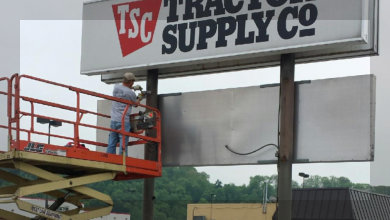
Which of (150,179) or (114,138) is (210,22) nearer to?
(114,138)

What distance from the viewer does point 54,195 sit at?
14.9 meters

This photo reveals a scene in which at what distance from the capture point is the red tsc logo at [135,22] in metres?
16.8

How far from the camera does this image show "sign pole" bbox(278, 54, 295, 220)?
14.4 meters

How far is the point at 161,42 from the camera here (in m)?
16.6

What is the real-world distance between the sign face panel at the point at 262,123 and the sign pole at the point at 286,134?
0.33m

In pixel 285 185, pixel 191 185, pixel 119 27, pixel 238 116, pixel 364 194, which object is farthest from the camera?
pixel 191 185

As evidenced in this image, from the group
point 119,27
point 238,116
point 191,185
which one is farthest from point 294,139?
point 191,185

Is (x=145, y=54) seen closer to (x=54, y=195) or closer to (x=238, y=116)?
(x=238, y=116)

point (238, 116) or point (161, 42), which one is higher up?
point (161, 42)

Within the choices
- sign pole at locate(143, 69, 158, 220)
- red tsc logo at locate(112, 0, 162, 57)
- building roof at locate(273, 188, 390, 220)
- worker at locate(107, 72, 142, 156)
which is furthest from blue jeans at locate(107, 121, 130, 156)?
building roof at locate(273, 188, 390, 220)

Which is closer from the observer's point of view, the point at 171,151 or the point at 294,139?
the point at 294,139

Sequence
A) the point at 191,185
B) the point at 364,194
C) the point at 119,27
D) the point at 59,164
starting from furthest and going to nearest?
the point at 191,185
the point at 364,194
the point at 119,27
the point at 59,164

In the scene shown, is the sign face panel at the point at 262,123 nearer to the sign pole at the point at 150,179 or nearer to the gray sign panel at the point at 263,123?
the gray sign panel at the point at 263,123

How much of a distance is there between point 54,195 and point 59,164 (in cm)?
176
